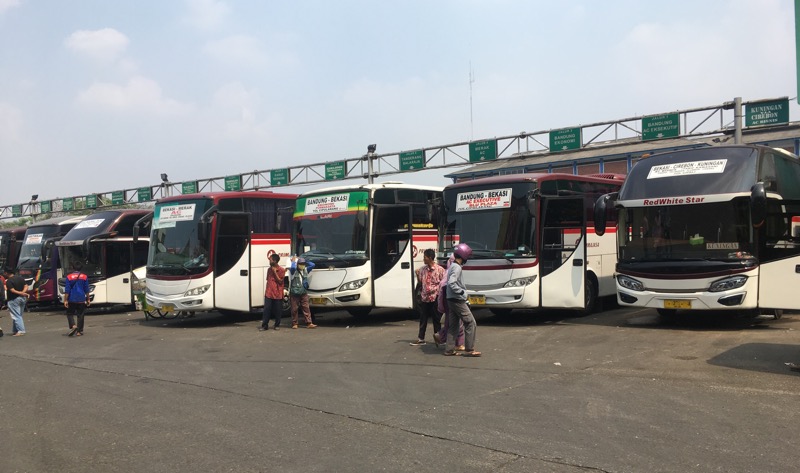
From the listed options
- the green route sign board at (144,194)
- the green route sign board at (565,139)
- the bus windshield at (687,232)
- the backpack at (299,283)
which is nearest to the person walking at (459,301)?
the bus windshield at (687,232)

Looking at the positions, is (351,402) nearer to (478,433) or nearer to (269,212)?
(478,433)

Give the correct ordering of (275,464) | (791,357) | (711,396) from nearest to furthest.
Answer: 1. (275,464)
2. (711,396)
3. (791,357)

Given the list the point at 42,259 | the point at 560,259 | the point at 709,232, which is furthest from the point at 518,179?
the point at 42,259

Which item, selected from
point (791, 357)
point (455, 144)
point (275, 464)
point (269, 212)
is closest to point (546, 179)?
point (791, 357)

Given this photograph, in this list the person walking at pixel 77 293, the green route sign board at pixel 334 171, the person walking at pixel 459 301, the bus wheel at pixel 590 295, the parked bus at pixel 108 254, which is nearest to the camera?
the person walking at pixel 459 301

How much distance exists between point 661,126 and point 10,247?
26.7m

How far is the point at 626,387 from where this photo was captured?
8477mm

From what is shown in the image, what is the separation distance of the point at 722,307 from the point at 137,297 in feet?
49.0

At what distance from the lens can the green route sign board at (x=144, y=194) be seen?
157 ft

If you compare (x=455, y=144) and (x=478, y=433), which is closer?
(x=478, y=433)

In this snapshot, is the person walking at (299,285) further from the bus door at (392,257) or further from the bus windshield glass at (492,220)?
the bus windshield glass at (492,220)

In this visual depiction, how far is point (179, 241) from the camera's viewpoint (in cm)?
1716

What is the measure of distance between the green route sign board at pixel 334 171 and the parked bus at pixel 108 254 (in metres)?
14.4

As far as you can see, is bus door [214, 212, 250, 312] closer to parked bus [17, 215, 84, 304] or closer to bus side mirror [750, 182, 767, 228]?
parked bus [17, 215, 84, 304]
